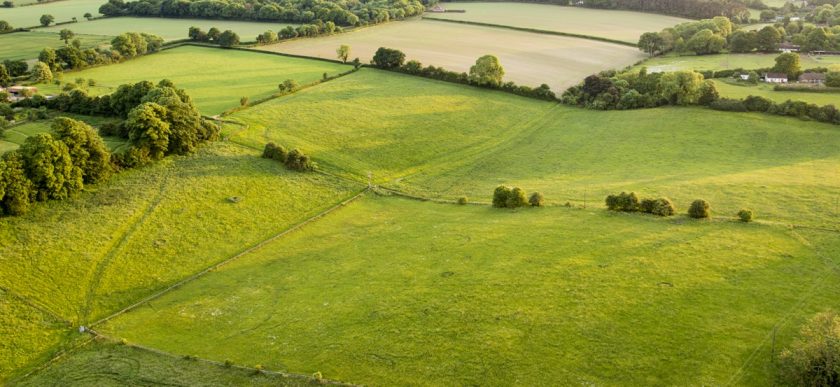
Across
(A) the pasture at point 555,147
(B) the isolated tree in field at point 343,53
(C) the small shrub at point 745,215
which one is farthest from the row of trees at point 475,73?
(C) the small shrub at point 745,215

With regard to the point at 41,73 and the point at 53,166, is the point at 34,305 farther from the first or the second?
the point at 41,73

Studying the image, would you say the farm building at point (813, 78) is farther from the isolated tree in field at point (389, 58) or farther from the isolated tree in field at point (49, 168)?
the isolated tree in field at point (49, 168)

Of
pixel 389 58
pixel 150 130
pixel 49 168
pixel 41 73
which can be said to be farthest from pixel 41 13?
pixel 49 168

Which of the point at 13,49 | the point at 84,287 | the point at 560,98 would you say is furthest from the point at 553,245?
the point at 13,49

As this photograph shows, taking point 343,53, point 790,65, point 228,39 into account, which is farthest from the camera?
point 228,39

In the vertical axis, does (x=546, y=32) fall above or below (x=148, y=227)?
above

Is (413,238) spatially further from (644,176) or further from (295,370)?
(644,176)

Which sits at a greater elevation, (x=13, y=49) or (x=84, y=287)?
(x=13, y=49)
